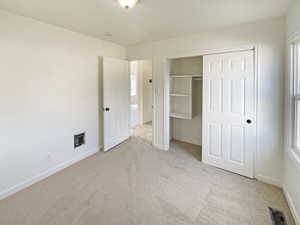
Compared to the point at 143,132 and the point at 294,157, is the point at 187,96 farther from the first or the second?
the point at 294,157

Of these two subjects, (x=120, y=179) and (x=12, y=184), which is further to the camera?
(x=120, y=179)

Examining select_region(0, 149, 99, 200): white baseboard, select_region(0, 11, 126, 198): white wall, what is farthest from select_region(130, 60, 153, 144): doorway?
select_region(0, 149, 99, 200): white baseboard

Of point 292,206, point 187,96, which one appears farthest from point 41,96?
point 292,206

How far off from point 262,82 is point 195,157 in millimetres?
1794

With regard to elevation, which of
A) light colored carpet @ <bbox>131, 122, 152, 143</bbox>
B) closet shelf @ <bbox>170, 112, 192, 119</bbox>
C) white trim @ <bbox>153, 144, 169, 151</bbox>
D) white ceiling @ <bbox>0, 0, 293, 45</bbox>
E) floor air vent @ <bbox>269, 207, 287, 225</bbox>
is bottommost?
floor air vent @ <bbox>269, 207, 287, 225</bbox>

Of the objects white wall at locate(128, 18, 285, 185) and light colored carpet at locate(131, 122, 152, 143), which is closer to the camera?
white wall at locate(128, 18, 285, 185)

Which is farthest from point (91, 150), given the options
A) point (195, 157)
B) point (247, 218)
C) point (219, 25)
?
point (219, 25)

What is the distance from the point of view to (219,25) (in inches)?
107

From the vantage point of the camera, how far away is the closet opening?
397 centimetres

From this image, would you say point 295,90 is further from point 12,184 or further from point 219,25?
point 12,184

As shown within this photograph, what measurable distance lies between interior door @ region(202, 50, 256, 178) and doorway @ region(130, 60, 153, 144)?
120 inches

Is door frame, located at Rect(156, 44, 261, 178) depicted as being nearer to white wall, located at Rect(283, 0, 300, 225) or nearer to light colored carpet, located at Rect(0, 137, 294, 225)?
white wall, located at Rect(283, 0, 300, 225)

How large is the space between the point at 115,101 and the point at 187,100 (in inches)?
65.8

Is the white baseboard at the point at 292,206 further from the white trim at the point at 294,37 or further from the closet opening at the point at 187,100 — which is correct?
the white trim at the point at 294,37
